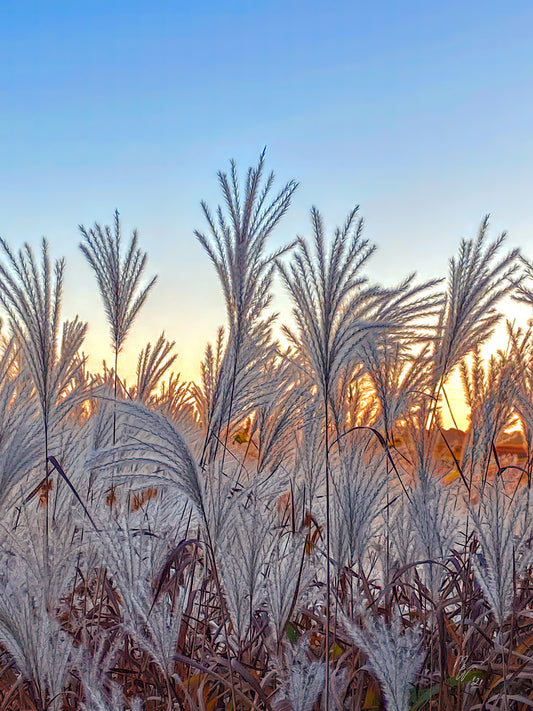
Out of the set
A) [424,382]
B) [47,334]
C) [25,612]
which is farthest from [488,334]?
[25,612]

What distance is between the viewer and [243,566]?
187cm

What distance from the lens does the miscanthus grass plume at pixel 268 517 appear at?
1726 mm

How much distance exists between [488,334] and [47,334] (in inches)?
65.3

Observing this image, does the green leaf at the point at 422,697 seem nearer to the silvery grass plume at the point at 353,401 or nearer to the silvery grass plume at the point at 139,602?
the silvery grass plume at the point at 139,602

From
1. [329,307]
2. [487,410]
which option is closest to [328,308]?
[329,307]

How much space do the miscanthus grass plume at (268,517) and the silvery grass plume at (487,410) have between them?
0.5 inches

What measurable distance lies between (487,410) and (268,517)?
1.31 metres

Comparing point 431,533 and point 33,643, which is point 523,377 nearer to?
point 431,533

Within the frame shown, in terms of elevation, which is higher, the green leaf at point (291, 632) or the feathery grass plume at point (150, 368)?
the feathery grass plume at point (150, 368)

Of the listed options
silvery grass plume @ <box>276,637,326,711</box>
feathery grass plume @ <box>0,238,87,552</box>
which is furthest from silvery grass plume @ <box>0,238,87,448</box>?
silvery grass plume @ <box>276,637,326,711</box>

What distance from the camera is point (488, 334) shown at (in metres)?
2.92

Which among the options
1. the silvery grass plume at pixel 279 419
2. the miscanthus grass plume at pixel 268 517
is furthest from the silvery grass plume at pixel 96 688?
the silvery grass plume at pixel 279 419

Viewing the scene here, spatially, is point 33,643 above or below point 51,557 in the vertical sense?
below

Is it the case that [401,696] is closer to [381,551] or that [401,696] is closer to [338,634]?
[338,634]
